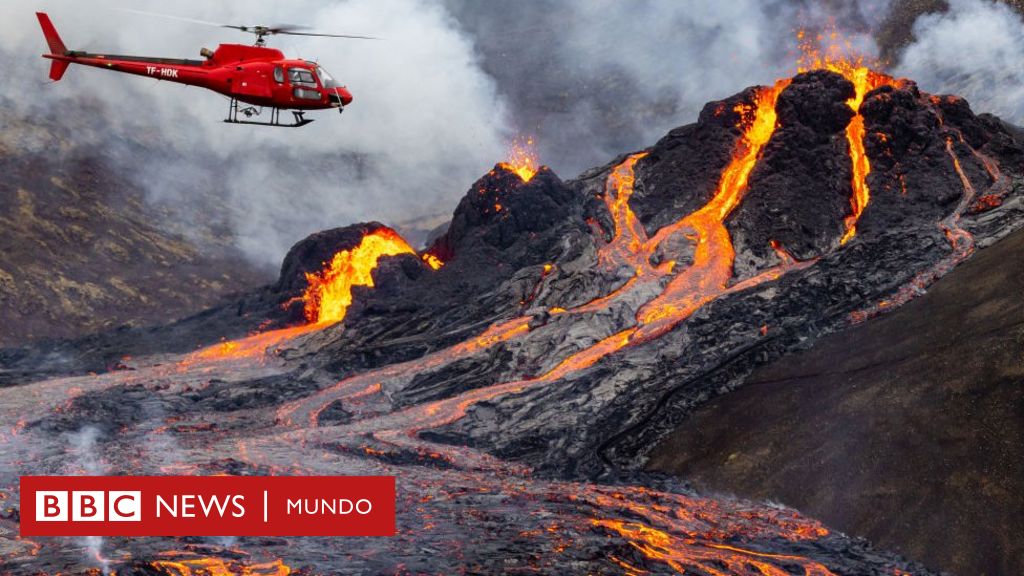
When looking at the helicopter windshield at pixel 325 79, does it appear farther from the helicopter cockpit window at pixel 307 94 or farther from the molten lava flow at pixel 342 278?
the molten lava flow at pixel 342 278

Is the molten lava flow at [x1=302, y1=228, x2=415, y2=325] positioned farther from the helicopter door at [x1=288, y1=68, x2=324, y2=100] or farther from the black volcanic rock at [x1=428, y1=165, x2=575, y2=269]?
the helicopter door at [x1=288, y1=68, x2=324, y2=100]

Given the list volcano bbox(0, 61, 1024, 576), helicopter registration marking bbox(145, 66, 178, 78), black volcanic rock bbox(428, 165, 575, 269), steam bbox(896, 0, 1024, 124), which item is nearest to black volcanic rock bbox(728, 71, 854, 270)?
volcano bbox(0, 61, 1024, 576)

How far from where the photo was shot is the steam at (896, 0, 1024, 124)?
89.1 metres

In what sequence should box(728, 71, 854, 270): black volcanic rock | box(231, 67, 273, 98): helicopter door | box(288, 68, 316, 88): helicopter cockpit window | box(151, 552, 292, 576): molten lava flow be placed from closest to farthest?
box(151, 552, 292, 576): molten lava flow
box(231, 67, 273, 98): helicopter door
box(288, 68, 316, 88): helicopter cockpit window
box(728, 71, 854, 270): black volcanic rock

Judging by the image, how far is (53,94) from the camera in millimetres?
117750

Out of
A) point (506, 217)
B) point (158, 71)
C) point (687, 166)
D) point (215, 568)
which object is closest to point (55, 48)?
point (158, 71)

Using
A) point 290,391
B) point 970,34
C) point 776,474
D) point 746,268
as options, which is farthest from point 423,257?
point 970,34

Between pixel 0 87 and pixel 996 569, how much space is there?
120705 millimetres

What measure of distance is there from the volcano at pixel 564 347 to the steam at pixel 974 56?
115 feet

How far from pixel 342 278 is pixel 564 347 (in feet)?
61.0

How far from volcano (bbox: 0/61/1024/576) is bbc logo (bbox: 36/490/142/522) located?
1.93 meters

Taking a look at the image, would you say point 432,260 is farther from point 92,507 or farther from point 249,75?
point 92,507

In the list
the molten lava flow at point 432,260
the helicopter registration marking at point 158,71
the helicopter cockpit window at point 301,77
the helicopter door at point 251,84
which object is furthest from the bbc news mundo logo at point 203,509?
the molten lava flow at point 432,260

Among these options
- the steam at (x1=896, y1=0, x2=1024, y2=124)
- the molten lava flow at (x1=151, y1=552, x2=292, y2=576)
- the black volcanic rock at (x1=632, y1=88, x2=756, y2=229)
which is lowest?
the molten lava flow at (x1=151, y1=552, x2=292, y2=576)
